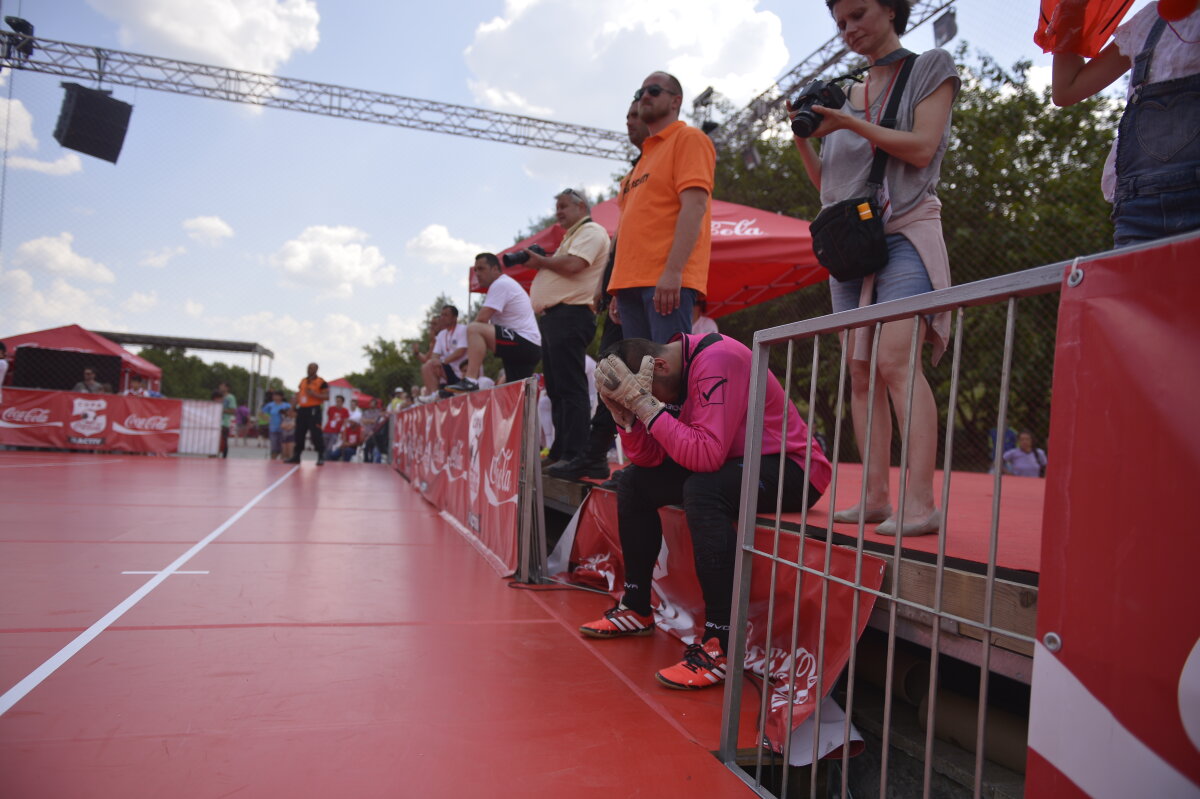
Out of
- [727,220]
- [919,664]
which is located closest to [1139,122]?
[919,664]

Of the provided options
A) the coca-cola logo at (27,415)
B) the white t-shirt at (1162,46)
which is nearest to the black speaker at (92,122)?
the coca-cola logo at (27,415)

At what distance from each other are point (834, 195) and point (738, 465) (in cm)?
100

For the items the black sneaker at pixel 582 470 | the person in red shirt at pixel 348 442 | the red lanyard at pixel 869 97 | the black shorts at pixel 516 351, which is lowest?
the person in red shirt at pixel 348 442

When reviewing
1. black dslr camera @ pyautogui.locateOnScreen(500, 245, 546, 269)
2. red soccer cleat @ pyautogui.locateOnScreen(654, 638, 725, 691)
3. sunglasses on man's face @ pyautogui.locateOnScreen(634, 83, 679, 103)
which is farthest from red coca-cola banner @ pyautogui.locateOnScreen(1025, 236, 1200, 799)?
black dslr camera @ pyautogui.locateOnScreen(500, 245, 546, 269)

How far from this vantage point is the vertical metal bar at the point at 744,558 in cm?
185

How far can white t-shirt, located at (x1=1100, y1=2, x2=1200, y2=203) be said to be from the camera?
1.60 m

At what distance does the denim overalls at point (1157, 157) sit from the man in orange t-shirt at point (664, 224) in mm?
1745

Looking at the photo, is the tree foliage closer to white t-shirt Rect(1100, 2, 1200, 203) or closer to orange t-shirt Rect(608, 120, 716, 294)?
orange t-shirt Rect(608, 120, 716, 294)

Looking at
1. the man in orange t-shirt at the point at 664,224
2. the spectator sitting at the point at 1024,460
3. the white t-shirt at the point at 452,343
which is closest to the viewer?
the man in orange t-shirt at the point at 664,224

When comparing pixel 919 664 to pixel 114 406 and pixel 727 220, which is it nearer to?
pixel 727 220

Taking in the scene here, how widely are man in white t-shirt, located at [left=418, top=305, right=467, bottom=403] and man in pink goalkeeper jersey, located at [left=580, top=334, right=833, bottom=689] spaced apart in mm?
4854

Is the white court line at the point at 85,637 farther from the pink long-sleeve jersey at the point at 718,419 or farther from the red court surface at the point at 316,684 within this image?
the pink long-sleeve jersey at the point at 718,419

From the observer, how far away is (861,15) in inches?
95.0

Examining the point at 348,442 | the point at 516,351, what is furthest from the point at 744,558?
the point at 348,442
